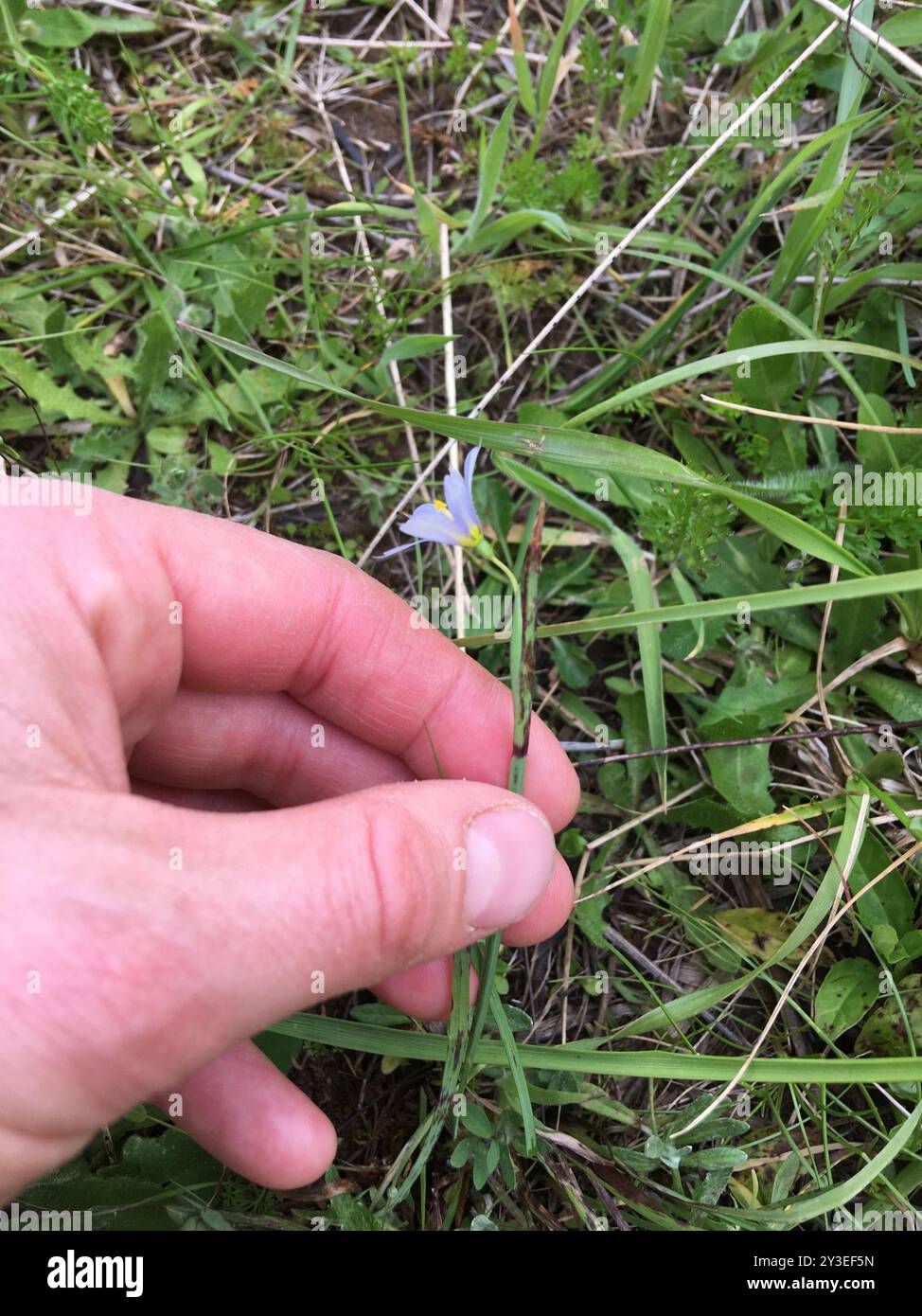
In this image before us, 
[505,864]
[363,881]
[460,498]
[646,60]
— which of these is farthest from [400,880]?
[646,60]

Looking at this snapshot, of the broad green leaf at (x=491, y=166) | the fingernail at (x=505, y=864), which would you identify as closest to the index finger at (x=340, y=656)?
the fingernail at (x=505, y=864)

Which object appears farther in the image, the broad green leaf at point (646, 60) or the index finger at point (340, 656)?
the broad green leaf at point (646, 60)

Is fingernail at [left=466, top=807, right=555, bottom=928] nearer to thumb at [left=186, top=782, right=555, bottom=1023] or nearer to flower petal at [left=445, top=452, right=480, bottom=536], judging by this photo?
thumb at [left=186, top=782, right=555, bottom=1023]

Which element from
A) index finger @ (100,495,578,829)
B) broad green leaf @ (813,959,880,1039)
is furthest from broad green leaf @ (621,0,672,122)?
broad green leaf @ (813,959,880,1039)

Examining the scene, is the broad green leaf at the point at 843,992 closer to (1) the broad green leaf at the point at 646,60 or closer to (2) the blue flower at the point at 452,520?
(2) the blue flower at the point at 452,520
